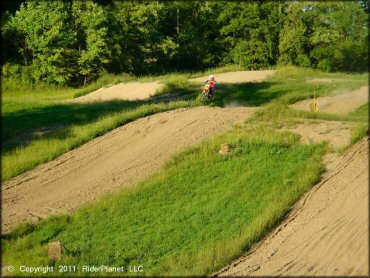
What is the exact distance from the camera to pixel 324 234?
920 centimetres

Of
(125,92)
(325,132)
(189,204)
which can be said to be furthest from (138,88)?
(189,204)

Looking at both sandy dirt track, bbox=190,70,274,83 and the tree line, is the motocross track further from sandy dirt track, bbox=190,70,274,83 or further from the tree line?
the tree line

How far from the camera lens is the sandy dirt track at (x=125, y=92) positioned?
30.6 m

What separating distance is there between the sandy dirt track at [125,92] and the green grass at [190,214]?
47.8 feet

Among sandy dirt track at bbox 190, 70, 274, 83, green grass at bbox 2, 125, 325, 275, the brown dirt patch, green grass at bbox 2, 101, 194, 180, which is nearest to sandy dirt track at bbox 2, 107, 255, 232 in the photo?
green grass at bbox 2, 101, 194, 180

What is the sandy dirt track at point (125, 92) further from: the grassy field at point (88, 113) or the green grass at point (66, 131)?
the green grass at point (66, 131)

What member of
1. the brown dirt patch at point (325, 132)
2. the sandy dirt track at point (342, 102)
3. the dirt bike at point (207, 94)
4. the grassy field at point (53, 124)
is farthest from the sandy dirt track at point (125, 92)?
the brown dirt patch at point (325, 132)

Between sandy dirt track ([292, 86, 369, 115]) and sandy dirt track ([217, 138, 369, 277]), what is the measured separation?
126 centimetres

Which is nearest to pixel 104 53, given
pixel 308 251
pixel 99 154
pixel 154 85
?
pixel 154 85

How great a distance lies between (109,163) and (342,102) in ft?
31.7

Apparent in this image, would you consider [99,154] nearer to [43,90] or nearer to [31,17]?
[43,90]

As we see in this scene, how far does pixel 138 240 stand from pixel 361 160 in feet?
21.6

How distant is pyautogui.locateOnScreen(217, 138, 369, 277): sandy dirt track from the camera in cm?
680

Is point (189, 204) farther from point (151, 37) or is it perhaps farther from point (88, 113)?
point (151, 37)
